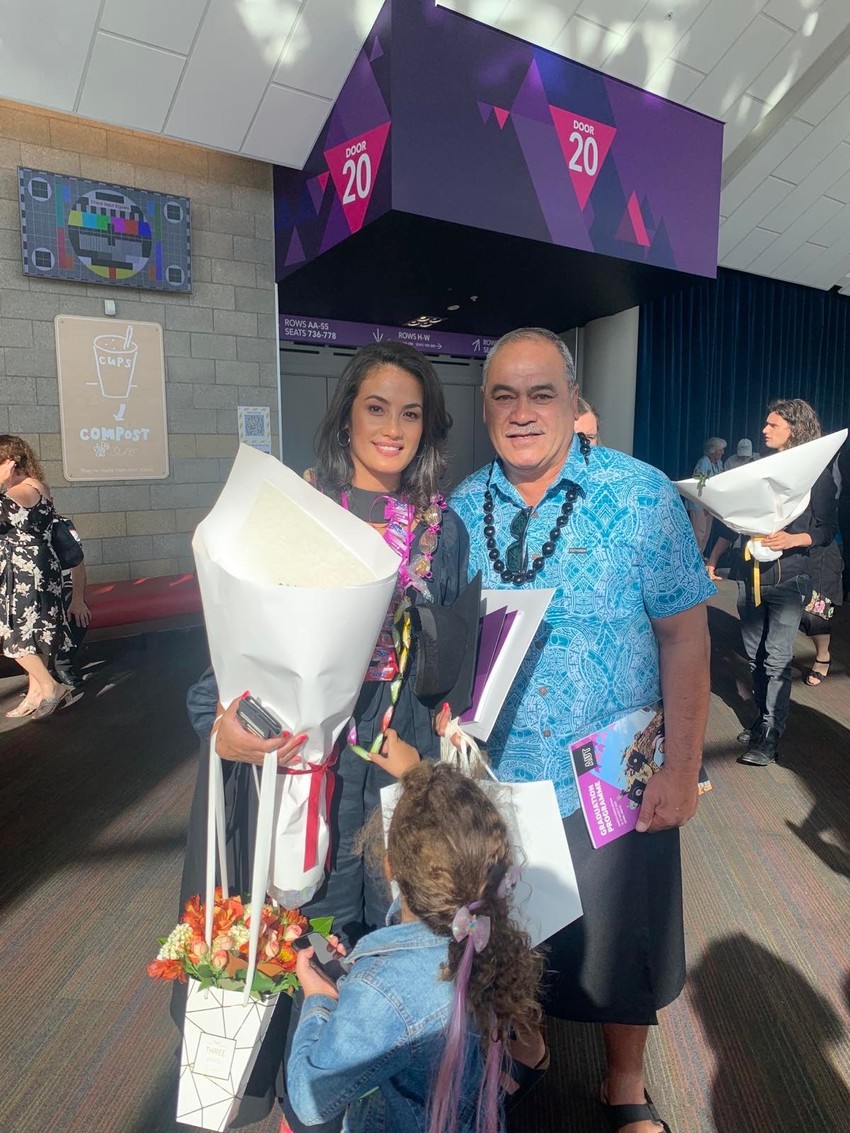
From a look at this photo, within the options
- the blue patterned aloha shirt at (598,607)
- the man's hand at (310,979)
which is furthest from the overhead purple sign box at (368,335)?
the man's hand at (310,979)

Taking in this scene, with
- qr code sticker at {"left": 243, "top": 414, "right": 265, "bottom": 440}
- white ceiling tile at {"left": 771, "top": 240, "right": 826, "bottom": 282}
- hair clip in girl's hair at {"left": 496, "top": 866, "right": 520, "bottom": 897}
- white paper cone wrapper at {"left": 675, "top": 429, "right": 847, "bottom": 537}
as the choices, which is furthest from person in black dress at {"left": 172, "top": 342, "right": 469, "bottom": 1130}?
white ceiling tile at {"left": 771, "top": 240, "right": 826, "bottom": 282}

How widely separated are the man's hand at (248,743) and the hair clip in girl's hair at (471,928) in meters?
0.31

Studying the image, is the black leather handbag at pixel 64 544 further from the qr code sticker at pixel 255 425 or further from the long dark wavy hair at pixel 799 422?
the long dark wavy hair at pixel 799 422

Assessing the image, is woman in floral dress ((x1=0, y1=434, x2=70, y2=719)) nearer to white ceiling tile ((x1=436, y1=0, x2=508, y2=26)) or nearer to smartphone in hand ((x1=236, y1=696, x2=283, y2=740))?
smartphone in hand ((x1=236, y1=696, x2=283, y2=740))

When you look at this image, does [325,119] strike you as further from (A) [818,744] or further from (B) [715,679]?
(A) [818,744]

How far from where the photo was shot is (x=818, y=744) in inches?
128

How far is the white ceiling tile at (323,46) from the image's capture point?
12.6 feet

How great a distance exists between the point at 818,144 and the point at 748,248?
1.26 metres

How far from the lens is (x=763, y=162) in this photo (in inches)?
237

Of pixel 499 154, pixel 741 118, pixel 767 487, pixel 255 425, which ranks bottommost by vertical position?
pixel 767 487

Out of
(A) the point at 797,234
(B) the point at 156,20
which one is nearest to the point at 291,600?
(B) the point at 156,20

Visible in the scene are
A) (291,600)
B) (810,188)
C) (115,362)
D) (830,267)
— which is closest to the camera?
(291,600)

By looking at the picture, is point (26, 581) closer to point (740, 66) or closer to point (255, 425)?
point (255, 425)

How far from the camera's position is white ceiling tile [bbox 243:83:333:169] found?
4352 mm
